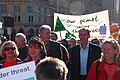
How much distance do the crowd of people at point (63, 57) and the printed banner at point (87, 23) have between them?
639cm

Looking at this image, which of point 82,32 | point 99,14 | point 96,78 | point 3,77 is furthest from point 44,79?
point 99,14

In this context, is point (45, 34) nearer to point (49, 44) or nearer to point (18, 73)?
point (49, 44)

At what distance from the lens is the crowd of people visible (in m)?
2.86

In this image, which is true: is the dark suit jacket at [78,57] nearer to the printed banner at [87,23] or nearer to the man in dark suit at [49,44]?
the man in dark suit at [49,44]

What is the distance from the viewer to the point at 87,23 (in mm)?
13938

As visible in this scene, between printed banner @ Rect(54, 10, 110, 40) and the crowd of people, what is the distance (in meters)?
6.39

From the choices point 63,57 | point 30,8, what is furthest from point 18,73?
point 30,8

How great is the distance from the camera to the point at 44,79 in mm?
2758

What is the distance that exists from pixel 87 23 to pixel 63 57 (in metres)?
6.98

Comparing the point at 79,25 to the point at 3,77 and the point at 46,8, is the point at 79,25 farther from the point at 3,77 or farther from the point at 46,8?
the point at 46,8

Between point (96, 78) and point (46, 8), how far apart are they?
67.9 meters

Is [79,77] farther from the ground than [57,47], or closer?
closer

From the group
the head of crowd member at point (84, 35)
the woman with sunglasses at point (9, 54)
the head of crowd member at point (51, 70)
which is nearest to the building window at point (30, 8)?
the head of crowd member at point (84, 35)

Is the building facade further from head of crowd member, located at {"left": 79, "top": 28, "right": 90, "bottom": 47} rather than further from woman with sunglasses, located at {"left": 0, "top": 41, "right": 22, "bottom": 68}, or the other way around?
woman with sunglasses, located at {"left": 0, "top": 41, "right": 22, "bottom": 68}
